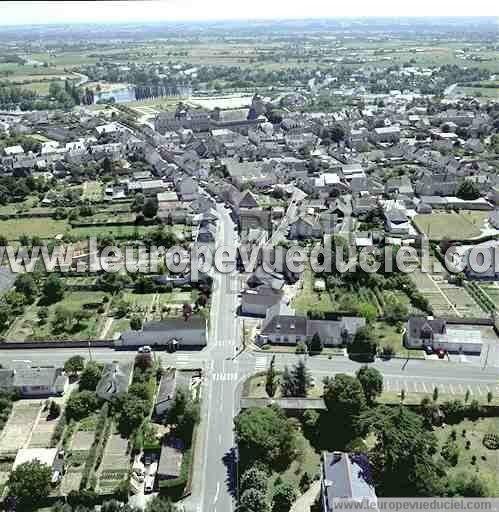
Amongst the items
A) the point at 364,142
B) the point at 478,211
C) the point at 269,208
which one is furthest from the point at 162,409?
the point at 364,142

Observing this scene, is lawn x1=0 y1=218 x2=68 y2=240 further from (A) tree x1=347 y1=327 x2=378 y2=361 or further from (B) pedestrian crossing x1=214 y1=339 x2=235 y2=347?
(A) tree x1=347 y1=327 x2=378 y2=361

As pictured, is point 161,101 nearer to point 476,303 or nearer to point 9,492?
point 476,303

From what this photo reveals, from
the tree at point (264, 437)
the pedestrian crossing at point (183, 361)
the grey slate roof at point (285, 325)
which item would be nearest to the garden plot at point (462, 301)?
the grey slate roof at point (285, 325)

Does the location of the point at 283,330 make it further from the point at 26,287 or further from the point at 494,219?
the point at 494,219

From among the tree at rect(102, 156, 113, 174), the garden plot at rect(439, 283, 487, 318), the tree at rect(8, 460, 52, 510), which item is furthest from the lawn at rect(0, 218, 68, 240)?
the garden plot at rect(439, 283, 487, 318)

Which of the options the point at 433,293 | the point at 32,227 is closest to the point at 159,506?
the point at 433,293

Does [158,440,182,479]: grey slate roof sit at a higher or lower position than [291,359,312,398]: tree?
lower
